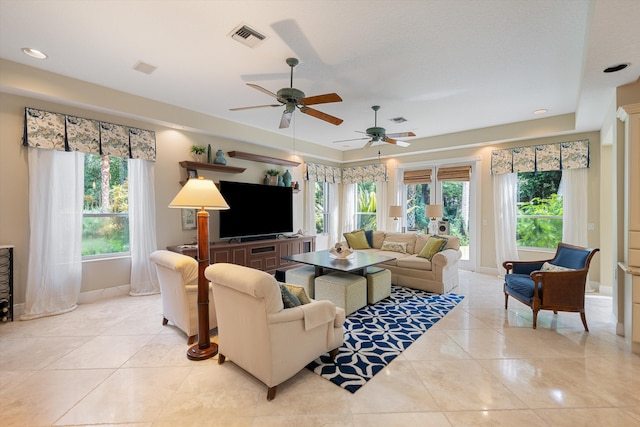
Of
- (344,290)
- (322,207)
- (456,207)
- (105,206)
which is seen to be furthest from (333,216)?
(105,206)

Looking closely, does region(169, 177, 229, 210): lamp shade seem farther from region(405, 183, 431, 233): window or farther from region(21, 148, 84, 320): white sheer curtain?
region(405, 183, 431, 233): window

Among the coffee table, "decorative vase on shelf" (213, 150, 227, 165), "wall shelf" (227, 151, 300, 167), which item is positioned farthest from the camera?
"wall shelf" (227, 151, 300, 167)

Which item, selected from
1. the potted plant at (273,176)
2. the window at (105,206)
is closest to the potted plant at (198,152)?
the window at (105,206)

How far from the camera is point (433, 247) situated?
4703mm

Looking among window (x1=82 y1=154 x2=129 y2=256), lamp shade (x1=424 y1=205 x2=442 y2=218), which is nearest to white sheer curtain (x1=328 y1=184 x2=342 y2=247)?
lamp shade (x1=424 y1=205 x2=442 y2=218)

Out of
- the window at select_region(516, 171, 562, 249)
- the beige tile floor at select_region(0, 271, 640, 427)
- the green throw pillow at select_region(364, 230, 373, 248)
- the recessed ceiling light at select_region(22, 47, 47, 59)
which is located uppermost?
the recessed ceiling light at select_region(22, 47, 47, 59)

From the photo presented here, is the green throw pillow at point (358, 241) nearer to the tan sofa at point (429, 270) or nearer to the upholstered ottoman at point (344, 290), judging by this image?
the tan sofa at point (429, 270)

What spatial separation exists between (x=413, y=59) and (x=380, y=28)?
2.24 feet

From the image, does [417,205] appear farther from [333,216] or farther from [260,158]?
[260,158]

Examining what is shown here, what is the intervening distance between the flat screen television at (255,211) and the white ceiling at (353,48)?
1652 millimetres

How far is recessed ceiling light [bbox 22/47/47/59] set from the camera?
9.56 feet

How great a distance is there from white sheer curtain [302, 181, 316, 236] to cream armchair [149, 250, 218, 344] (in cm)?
421

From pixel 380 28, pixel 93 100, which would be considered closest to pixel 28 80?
pixel 93 100

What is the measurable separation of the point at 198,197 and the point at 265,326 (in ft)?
4.01
